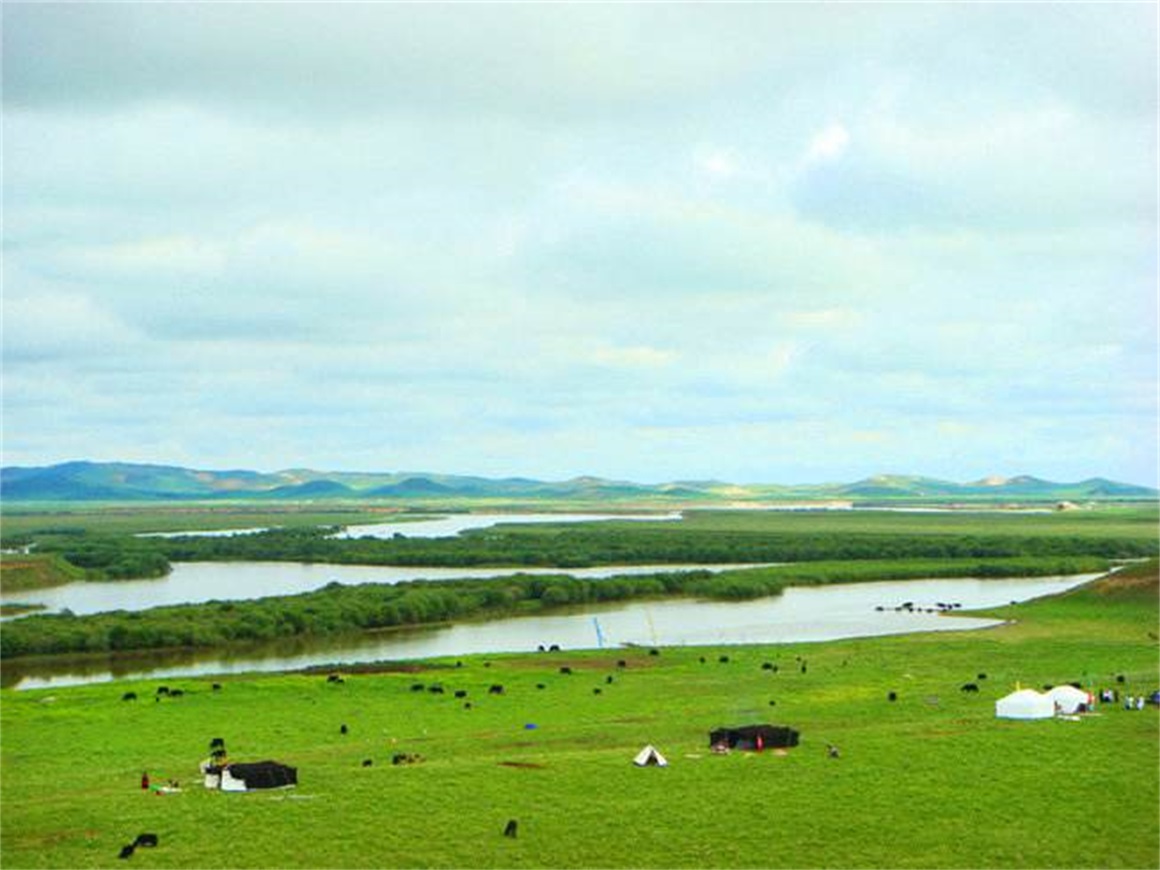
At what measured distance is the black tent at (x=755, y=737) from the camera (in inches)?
1588

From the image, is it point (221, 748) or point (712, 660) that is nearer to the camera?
point (221, 748)

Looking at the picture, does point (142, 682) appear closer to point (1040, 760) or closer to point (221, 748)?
point (221, 748)

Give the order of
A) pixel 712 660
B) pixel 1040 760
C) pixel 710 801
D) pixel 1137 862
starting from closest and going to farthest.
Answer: pixel 1137 862 → pixel 710 801 → pixel 1040 760 → pixel 712 660

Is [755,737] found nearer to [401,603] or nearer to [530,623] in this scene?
[530,623]

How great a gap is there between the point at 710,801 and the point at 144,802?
15920mm

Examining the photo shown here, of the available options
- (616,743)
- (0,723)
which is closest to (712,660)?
(616,743)

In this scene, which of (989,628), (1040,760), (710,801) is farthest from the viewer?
(989,628)

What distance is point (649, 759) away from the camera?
37.9 metres

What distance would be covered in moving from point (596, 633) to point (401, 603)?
17671 millimetres

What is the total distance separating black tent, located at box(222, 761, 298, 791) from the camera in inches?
1420

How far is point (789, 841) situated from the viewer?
29969mm

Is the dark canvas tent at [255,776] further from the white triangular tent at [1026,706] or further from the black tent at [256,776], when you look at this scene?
the white triangular tent at [1026,706]

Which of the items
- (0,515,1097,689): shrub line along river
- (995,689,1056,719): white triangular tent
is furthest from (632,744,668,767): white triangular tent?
(0,515,1097,689): shrub line along river

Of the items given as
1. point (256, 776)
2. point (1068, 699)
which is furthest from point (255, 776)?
point (1068, 699)
